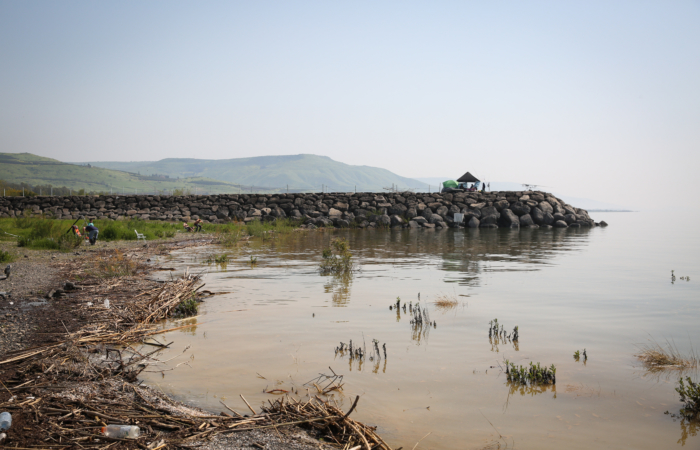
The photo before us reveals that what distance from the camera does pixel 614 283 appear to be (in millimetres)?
12453

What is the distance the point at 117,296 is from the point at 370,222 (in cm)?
2653

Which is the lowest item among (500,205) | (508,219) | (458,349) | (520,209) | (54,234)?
(458,349)

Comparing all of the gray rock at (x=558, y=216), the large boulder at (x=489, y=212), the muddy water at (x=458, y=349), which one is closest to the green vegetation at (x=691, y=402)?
the muddy water at (x=458, y=349)

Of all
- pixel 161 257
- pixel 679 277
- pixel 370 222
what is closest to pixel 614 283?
pixel 679 277

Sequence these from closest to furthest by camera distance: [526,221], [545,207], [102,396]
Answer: [102,396] < [526,221] < [545,207]

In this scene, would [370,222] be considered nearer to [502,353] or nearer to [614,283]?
[614,283]

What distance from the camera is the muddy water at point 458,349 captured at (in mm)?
4414

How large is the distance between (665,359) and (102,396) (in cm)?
655

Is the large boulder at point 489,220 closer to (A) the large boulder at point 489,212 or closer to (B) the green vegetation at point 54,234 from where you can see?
(A) the large boulder at point 489,212

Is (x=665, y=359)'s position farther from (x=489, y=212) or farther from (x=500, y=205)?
(x=500, y=205)

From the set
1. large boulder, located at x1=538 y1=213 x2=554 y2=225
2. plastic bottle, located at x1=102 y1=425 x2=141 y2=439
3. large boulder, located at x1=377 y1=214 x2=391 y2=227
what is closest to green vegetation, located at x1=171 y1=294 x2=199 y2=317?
plastic bottle, located at x1=102 y1=425 x2=141 y2=439

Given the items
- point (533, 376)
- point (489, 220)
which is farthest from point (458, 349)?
Result: point (489, 220)

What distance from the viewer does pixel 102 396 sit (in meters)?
4.32

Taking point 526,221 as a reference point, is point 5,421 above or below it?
below
